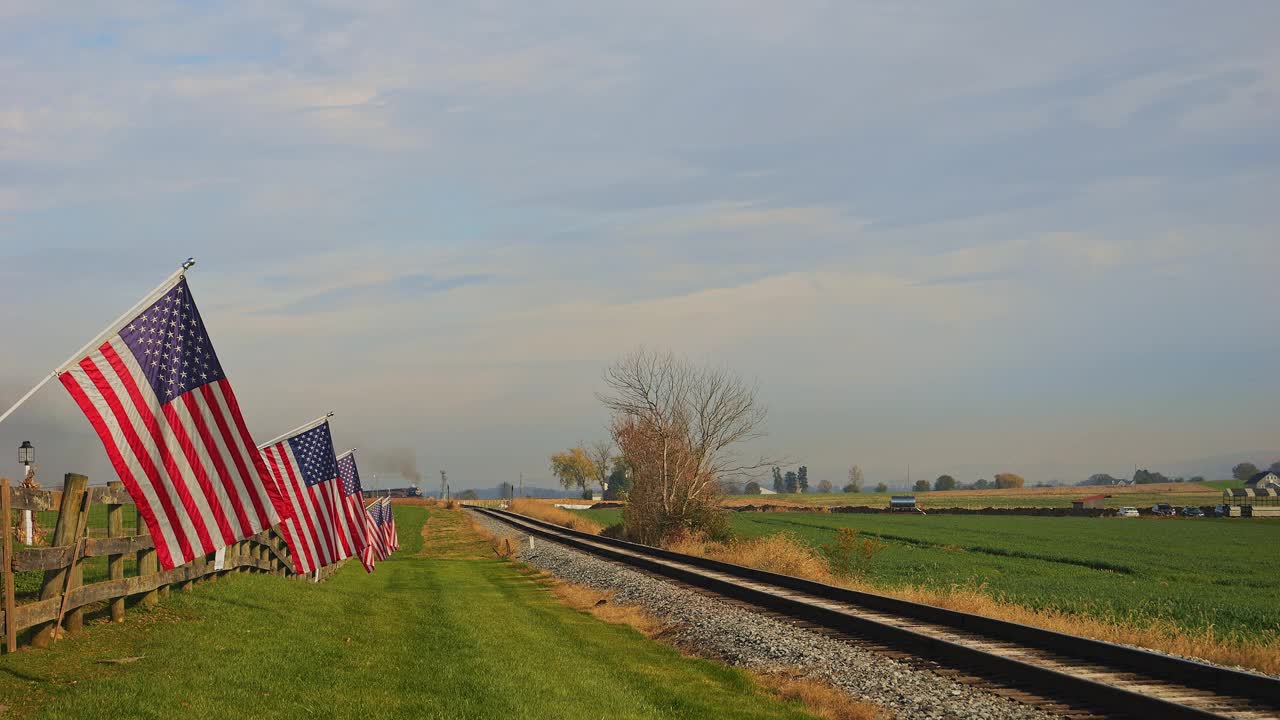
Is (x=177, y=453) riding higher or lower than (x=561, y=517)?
higher

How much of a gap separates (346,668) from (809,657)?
20.3 feet

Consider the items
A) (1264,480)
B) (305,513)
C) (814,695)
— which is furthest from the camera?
(1264,480)

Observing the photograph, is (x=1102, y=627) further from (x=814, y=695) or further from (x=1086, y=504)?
(x=1086, y=504)

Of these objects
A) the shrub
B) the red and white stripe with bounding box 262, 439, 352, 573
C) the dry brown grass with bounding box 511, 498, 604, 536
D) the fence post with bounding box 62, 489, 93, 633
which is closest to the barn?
the dry brown grass with bounding box 511, 498, 604, 536

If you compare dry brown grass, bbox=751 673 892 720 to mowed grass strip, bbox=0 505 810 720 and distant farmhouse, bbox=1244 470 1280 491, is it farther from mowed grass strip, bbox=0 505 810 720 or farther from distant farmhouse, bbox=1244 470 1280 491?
distant farmhouse, bbox=1244 470 1280 491

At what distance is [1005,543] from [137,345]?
54638 millimetres

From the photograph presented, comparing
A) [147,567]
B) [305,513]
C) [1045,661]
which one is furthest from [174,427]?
[1045,661]

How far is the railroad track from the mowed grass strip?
276 cm

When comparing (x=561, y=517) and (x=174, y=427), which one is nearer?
(x=174, y=427)

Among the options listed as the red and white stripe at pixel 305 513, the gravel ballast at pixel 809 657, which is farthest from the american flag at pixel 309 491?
the gravel ballast at pixel 809 657

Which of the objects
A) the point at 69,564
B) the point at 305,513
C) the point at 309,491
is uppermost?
the point at 309,491

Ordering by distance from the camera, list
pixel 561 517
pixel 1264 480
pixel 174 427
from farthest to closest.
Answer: pixel 1264 480 < pixel 561 517 < pixel 174 427

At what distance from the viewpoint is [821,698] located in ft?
36.8

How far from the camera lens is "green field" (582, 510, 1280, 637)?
2423 centimetres
